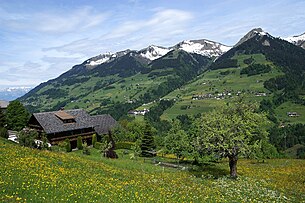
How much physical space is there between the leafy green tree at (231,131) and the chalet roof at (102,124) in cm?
5512

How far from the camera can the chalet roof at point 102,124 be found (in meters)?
91.2

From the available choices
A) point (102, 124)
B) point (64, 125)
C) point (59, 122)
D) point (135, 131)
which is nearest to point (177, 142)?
point (64, 125)

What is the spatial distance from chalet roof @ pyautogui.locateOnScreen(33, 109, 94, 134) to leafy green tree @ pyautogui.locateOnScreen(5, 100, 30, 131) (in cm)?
1213

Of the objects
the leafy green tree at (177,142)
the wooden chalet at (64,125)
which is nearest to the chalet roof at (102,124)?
the wooden chalet at (64,125)

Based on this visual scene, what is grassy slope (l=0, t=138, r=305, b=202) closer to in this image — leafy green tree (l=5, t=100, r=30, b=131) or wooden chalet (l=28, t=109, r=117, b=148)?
wooden chalet (l=28, t=109, r=117, b=148)

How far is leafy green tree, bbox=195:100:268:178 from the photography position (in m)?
38.1

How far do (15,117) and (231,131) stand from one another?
69.3m

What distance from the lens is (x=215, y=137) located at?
38.9m

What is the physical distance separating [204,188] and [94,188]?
13.0 metres

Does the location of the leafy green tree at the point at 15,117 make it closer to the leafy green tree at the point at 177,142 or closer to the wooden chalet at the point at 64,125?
the wooden chalet at the point at 64,125

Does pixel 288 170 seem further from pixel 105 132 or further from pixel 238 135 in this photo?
pixel 105 132

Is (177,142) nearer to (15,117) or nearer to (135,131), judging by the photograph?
(135,131)

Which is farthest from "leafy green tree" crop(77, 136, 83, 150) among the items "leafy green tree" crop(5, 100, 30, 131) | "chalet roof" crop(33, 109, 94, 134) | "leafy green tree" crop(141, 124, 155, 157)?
"leafy green tree" crop(5, 100, 30, 131)

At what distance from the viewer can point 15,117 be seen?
85.3 meters
